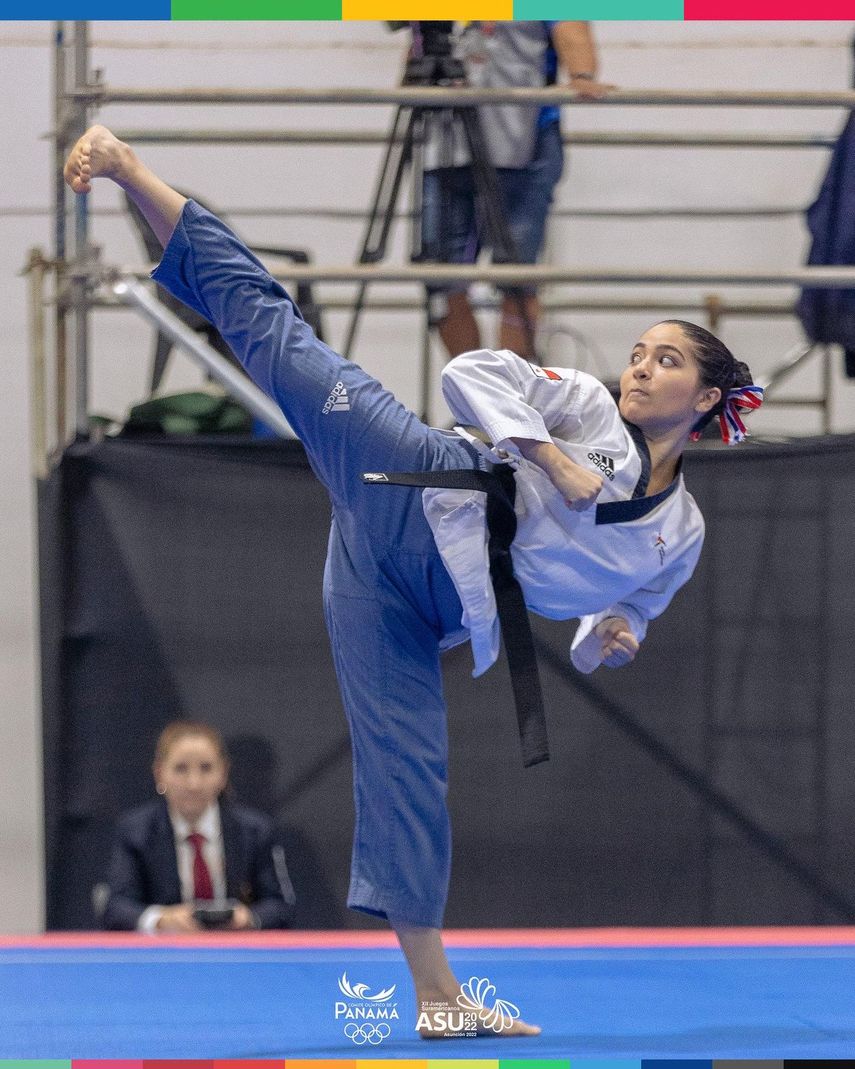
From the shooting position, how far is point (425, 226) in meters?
3.87

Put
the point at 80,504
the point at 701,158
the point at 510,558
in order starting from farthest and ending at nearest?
1. the point at 701,158
2. the point at 80,504
3. the point at 510,558

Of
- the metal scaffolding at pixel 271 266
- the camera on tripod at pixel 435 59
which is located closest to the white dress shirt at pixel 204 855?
the metal scaffolding at pixel 271 266

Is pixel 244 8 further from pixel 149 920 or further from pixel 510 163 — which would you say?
pixel 149 920

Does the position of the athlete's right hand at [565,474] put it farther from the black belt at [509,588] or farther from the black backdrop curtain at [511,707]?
the black backdrop curtain at [511,707]

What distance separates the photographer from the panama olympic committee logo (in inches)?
89.2

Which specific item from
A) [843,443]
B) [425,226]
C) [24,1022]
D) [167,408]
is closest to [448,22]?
[425,226]

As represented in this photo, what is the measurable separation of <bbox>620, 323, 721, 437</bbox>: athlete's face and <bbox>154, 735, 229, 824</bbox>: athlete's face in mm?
1589

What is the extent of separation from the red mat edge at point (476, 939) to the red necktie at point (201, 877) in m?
0.15

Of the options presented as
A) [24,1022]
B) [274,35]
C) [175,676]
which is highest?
[274,35]

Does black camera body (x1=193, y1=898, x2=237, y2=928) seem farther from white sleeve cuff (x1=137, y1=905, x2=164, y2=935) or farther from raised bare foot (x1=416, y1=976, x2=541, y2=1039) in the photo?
raised bare foot (x1=416, y1=976, x2=541, y2=1039)

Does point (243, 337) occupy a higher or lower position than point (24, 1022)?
higher

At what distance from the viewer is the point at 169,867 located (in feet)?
11.3

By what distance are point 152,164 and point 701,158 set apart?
2003mm

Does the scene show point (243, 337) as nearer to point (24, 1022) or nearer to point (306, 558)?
point (24, 1022)
